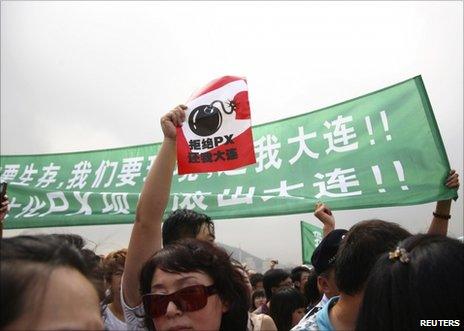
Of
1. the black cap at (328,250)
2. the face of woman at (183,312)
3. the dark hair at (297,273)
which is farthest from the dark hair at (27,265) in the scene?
the dark hair at (297,273)

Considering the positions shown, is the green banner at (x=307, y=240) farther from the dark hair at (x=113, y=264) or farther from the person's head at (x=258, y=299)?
the dark hair at (x=113, y=264)

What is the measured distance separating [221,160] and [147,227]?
123 centimetres

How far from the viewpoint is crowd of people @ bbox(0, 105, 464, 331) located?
0.92 m

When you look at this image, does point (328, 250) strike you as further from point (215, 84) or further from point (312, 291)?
point (312, 291)

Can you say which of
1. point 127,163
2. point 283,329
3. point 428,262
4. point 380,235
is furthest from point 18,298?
point 127,163

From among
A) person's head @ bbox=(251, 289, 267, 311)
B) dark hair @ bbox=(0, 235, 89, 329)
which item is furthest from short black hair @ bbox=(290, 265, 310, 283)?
dark hair @ bbox=(0, 235, 89, 329)

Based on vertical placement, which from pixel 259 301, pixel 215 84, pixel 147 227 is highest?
pixel 215 84

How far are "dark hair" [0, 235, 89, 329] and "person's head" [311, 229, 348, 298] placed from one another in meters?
1.39

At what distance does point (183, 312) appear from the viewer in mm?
1513

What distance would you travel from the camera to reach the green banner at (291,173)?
13.0 feet

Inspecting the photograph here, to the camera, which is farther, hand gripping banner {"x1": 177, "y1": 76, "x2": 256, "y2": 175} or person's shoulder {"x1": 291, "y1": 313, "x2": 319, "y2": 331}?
hand gripping banner {"x1": 177, "y1": 76, "x2": 256, "y2": 175}

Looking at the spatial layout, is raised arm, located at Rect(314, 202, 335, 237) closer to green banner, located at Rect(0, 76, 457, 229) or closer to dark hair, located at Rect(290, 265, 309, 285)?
green banner, located at Rect(0, 76, 457, 229)

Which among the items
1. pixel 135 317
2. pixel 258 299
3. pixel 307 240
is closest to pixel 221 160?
pixel 135 317

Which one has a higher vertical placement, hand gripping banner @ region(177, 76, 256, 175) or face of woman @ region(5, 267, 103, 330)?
hand gripping banner @ region(177, 76, 256, 175)
